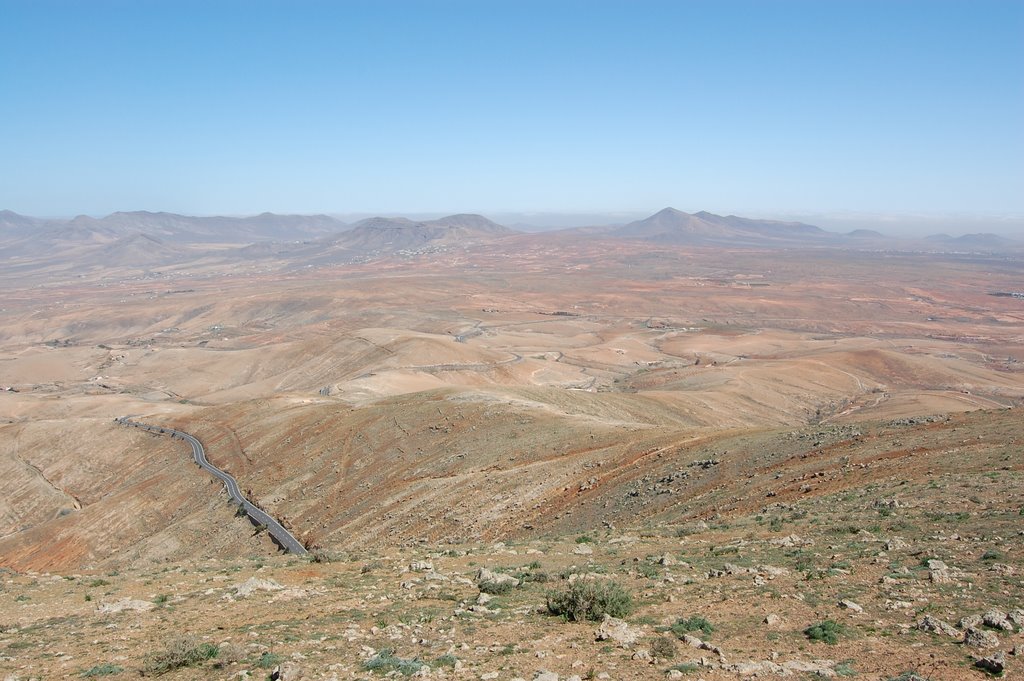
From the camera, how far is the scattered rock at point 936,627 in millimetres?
11008

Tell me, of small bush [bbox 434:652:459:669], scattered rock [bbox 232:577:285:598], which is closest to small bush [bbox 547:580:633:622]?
small bush [bbox 434:652:459:669]

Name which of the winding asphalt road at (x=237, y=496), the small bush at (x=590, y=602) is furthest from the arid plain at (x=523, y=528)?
the winding asphalt road at (x=237, y=496)

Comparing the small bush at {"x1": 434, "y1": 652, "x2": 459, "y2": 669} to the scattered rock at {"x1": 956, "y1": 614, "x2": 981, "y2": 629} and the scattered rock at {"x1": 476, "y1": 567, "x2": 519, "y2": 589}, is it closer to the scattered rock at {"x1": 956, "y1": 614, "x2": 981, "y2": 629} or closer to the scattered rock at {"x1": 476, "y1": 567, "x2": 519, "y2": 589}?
the scattered rock at {"x1": 476, "y1": 567, "x2": 519, "y2": 589}

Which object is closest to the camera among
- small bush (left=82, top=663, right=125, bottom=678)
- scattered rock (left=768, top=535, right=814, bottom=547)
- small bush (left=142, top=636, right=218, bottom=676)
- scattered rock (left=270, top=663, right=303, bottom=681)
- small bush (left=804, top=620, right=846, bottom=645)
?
scattered rock (left=270, top=663, right=303, bottom=681)

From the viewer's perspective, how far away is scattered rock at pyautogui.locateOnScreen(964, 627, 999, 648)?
1047 centimetres

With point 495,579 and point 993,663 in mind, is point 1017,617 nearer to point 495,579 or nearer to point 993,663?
point 993,663

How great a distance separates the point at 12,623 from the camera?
15.0 m

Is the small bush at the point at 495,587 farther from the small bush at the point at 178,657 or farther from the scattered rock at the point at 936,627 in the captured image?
the scattered rock at the point at 936,627

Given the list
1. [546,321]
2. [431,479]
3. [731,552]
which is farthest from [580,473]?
[546,321]

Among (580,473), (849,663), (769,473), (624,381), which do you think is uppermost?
(849,663)

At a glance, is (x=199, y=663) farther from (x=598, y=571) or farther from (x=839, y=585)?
(x=839, y=585)

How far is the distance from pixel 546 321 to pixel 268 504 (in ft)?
425

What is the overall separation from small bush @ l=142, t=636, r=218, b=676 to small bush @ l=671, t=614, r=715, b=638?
873 cm

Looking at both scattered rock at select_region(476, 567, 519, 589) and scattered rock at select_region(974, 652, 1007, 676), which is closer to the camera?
scattered rock at select_region(974, 652, 1007, 676)
